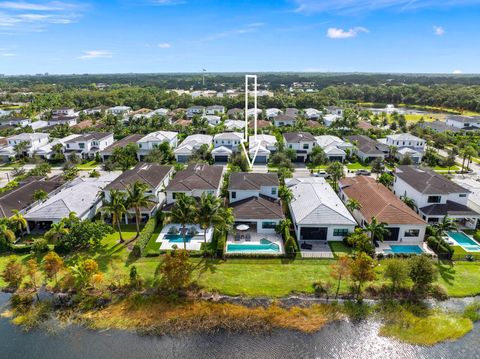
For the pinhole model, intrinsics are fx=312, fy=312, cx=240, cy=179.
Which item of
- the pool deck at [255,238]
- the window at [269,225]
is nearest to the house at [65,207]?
the pool deck at [255,238]

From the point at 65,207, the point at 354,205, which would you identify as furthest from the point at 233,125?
the point at 65,207

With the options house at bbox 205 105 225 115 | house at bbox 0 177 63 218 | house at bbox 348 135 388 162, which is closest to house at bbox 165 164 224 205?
house at bbox 0 177 63 218

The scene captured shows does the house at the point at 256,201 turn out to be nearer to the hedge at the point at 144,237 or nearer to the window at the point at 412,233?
the hedge at the point at 144,237

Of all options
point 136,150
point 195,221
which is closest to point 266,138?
point 136,150

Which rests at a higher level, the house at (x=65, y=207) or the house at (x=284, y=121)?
the house at (x=284, y=121)

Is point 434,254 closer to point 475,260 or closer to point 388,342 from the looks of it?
point 475,260

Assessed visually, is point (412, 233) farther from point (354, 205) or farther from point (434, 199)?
point (434, 199)

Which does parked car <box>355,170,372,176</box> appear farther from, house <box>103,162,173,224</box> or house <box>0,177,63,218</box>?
house <box>0,177,63,218</box>
